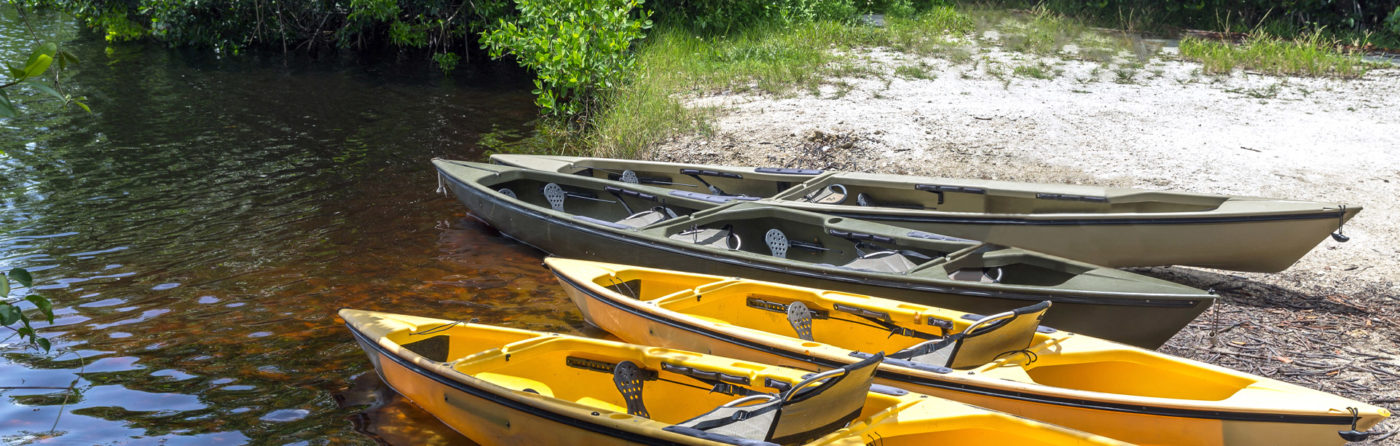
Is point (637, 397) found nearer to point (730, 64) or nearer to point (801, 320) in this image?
point (801, 320)

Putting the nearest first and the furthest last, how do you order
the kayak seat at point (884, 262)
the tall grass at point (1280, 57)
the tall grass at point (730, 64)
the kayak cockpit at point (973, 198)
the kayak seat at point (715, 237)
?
the kayak seat at point (884, 262) < the kayak cockpit at point (973, 198) < the kayak seat at point (715, 237) < the tall grass at point (730, 64) < the tall grass at point (1280, 57)

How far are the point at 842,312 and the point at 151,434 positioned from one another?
4.40 meters

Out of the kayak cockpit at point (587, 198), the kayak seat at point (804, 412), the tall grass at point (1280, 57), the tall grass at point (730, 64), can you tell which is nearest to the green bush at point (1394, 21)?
the tall grass at point (1280, 57)

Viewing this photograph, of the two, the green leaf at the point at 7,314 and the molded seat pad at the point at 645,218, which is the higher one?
the green leaf at the point at 7,314

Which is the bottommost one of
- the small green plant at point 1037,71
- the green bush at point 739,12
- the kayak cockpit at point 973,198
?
the kayak cockpit at point 973,198

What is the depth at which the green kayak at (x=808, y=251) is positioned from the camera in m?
6.42

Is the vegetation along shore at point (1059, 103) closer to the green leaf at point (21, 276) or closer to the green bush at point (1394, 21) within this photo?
the green bush at point (1394, 21)

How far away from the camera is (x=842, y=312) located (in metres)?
6.70

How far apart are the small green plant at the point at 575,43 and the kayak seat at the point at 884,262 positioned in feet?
23.1

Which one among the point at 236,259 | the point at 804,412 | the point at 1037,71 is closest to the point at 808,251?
the point at 804,412

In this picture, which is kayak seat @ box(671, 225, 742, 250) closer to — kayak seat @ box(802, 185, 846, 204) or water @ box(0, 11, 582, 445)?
kayak seat @ box(802, 185, 846, 204)

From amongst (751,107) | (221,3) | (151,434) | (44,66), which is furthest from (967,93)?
(221,3)

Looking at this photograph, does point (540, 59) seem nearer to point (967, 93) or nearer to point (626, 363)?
point (967, 93)

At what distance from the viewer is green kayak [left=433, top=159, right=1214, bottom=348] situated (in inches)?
253
